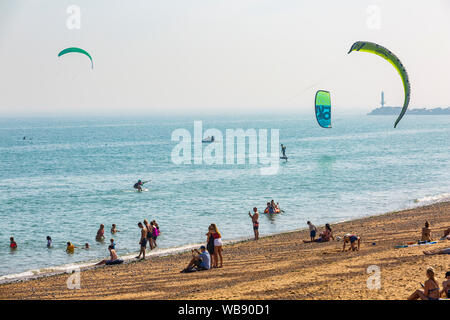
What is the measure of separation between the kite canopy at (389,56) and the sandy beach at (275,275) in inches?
192

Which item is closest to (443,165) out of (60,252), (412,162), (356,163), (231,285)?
(412,162)

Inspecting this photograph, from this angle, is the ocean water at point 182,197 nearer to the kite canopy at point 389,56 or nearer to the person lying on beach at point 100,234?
the person lying on beach at point 100,234

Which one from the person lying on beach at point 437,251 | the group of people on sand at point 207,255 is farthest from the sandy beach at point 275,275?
the group of people on sand at point 207,255

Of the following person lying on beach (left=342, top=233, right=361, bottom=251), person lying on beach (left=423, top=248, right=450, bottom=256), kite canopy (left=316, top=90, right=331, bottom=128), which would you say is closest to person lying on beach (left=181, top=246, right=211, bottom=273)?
person lying on beach (left=342, top=233, right=361, bottom=251)

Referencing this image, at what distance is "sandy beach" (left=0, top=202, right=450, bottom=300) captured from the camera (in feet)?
31.6

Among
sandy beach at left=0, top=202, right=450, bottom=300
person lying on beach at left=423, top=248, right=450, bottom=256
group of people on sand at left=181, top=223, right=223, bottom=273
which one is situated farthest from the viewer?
group of people on sand at left=181, top=223, right=223, bottom=273

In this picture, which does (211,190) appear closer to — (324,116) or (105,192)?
(105,192)

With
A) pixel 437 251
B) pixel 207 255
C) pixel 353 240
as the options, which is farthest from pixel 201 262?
pixel 437 251

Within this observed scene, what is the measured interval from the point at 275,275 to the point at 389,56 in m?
10.7

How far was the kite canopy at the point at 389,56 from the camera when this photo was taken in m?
17.9

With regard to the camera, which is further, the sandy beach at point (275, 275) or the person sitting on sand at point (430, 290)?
the sandy beach at point (275, 275)

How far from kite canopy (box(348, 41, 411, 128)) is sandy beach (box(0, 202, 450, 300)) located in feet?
16.0

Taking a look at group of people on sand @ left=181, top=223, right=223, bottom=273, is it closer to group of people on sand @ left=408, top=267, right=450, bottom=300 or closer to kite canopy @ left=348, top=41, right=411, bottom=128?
group of people on sand @ left=408, top=267, right=450, bottom=300

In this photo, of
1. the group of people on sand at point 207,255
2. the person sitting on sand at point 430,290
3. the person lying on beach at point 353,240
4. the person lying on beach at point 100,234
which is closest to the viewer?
the person sitting on sand at point 430,290
